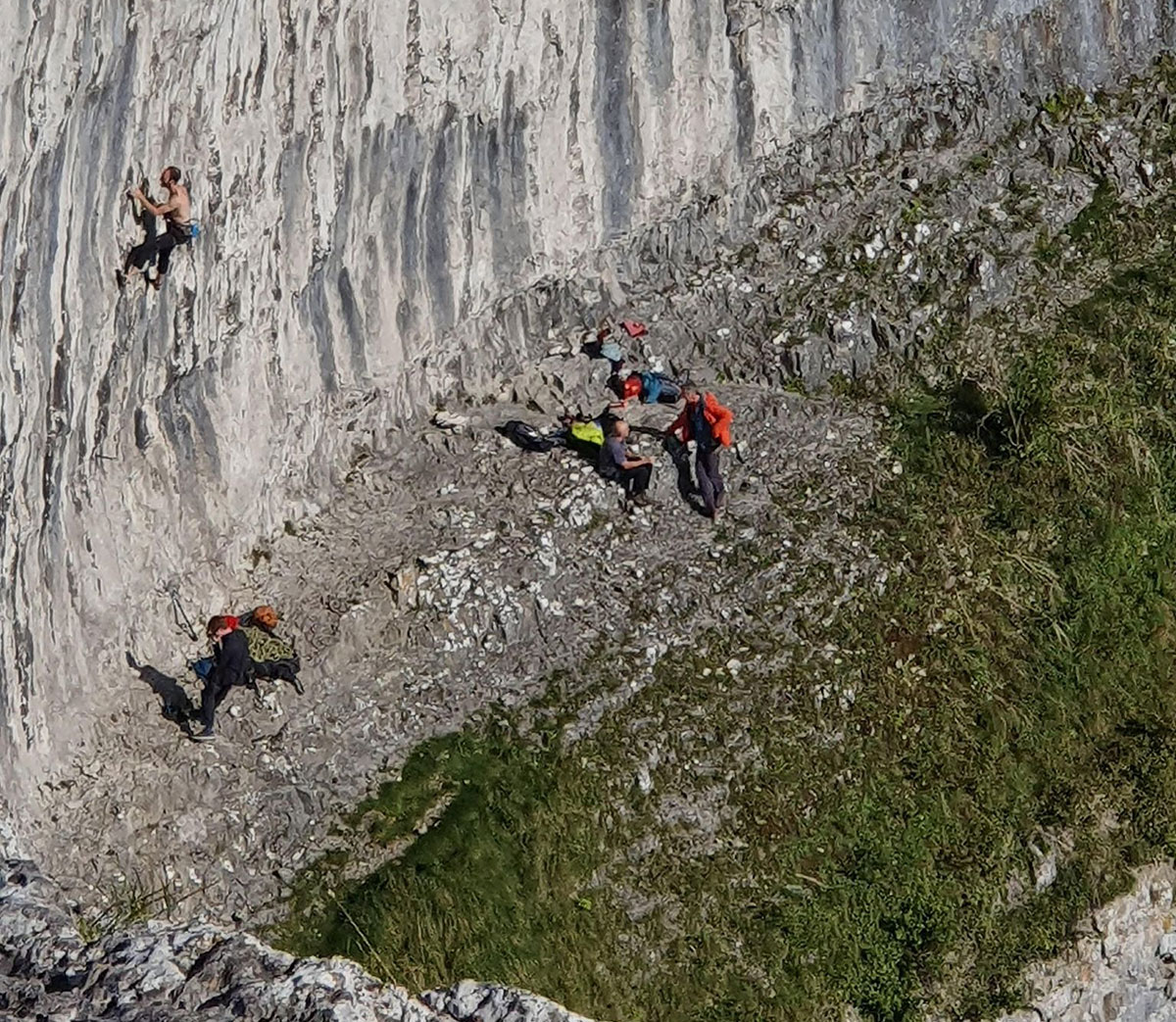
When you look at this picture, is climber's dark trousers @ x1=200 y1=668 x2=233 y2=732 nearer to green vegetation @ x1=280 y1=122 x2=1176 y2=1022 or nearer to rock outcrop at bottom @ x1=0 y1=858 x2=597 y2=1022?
green vegetation @ x1=280 y1=122 x2=1176 y2=1022

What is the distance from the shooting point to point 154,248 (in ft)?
62.6

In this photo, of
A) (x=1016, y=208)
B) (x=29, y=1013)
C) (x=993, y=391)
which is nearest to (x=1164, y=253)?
(x=1016, y=208)

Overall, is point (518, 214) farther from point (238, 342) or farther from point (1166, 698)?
point (1166, 698)

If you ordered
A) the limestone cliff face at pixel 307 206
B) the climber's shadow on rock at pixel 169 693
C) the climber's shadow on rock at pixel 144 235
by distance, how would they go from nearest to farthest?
the limestone cliff face at pixel 307 206 < the climber's shadow on rock at pixel 144 235 < the climber's shadow on rock at pixel 169 693

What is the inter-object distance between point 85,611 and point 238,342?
11.0 feet

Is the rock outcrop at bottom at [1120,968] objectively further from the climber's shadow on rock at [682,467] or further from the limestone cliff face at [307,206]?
the limestone cliff face at [307,206]

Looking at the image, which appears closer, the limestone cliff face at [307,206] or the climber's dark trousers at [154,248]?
the limestone cliff face at [307,206]

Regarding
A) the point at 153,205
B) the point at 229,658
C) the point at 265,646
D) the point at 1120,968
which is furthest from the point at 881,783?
the point at 153,205

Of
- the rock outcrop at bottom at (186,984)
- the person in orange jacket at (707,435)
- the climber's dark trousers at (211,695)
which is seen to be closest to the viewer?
the rock outcrop at bottom at (186,984)

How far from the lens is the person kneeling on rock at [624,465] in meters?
22.6

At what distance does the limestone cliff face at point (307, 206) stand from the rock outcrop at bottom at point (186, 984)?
5336 mm

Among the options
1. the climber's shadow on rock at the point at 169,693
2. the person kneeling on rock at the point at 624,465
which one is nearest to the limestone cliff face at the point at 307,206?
the climber's shadow on rock at the point at 169,693

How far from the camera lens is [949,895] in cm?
2100

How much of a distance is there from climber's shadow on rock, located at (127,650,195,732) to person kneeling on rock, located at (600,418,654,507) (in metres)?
5.71
